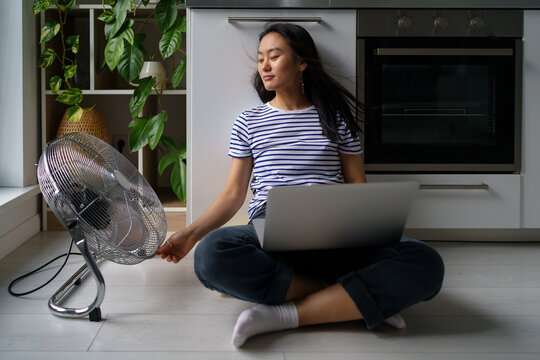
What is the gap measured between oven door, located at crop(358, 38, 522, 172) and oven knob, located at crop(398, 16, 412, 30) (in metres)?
0.04

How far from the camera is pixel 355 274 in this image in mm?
1380

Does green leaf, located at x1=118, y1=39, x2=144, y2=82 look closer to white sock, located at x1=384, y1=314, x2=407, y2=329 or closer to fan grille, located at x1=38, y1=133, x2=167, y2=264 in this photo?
fan grille, located at x1=38, y1=133, x2=167, y2=264

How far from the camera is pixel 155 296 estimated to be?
1643 millimetres

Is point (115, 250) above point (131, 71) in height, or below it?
below

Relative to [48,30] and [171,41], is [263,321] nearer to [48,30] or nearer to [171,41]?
[171,41]

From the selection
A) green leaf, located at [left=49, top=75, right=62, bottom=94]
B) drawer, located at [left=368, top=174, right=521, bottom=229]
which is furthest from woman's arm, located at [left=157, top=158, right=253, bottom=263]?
green leaf, located at [left=49, top=75, right=62, bottom=94]

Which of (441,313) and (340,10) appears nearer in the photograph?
(441,313)

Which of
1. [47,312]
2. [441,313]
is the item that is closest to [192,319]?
[47,312]

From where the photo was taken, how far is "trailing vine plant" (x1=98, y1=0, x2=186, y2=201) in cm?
219

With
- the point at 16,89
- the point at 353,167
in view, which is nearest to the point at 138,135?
the point at 16,89

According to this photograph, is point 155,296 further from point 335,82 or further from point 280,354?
point 335,82

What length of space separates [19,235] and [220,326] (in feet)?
3.74

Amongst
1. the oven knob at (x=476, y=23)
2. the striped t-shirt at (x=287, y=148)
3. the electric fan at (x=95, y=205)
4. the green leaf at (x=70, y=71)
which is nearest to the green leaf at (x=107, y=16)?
the green leaf at (x=70, y=71)

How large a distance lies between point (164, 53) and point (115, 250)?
110cm
